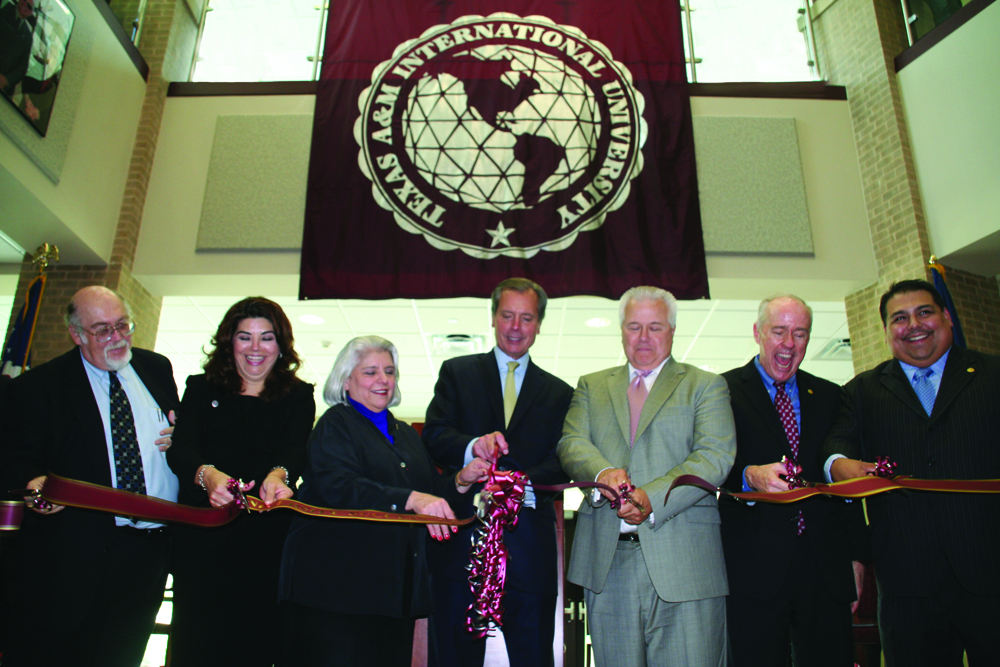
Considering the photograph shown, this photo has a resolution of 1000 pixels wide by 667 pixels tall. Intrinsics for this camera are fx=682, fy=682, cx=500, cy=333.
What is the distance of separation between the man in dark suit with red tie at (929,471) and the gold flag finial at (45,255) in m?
5.80

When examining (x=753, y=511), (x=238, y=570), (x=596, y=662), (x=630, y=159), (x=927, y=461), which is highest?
(x=630, y=159)

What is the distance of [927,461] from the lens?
2.55 meters

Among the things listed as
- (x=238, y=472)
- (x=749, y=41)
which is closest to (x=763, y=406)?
(x=238, y=472)

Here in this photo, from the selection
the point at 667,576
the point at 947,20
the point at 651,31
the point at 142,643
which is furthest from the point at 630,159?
the point at 142,643

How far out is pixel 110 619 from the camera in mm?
2320

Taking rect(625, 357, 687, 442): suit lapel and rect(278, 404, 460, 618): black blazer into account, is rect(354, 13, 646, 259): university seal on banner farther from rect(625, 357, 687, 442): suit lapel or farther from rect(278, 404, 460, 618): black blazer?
rect(278, 404, 460, 618): black blazer

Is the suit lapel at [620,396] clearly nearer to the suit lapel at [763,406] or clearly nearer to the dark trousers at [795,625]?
the suit lapel at [763,406]

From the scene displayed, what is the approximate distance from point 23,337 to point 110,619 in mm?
3807

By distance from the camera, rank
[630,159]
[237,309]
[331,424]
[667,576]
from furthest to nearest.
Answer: [630,159]
[237,309]
[331,424]
[667,576]

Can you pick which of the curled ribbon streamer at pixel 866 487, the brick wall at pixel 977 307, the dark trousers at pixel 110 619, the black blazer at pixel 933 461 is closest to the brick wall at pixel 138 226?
the dark trousers at pixel 110 619

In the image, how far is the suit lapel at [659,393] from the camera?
256 centimetres

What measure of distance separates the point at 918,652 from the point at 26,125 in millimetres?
6225

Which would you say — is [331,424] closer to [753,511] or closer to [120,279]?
[753,511]

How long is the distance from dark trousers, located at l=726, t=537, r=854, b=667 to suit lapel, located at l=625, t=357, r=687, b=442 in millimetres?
691
